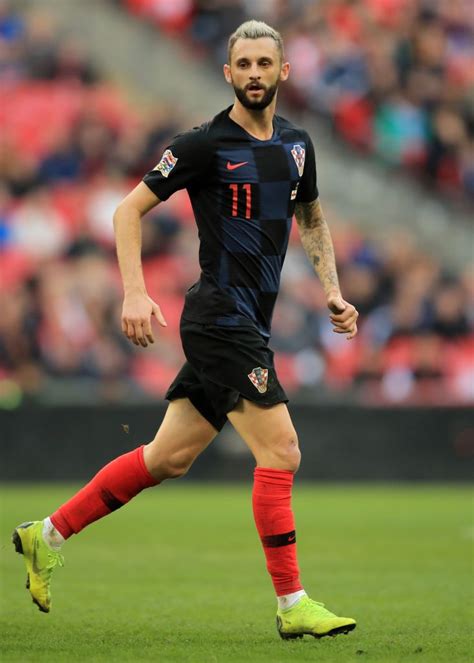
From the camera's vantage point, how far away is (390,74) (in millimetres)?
18516

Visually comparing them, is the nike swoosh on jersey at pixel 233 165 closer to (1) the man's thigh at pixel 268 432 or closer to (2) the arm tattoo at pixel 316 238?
(2) the arm tattoo at pixel 316 238

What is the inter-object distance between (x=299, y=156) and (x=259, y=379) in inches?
39.4

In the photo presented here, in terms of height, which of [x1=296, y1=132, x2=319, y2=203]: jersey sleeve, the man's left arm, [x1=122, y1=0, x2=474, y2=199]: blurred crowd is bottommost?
the man's left arm

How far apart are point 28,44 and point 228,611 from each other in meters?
13.2

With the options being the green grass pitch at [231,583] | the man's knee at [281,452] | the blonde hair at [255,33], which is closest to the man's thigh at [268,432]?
the man's knee at [281,452]

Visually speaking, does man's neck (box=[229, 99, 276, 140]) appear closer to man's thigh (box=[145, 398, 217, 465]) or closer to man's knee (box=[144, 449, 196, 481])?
man's thigh (box=[145, 398, 217, 465])

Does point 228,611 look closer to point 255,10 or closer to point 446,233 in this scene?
point 446,233

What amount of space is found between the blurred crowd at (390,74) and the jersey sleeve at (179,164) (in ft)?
40.6

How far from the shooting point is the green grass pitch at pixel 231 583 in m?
6.10

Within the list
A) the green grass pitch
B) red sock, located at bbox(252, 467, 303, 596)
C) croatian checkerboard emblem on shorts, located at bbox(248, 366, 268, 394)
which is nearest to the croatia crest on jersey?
croatian checkerboard emblem on shorts, located at bbox(248, 366, 268, 394)

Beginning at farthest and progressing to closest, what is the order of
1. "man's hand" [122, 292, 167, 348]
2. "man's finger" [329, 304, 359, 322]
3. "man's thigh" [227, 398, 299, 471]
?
1. "man's finger" [329, 304, 359, 322]
2. "man's thigh" [227, 398, 299, 471]
3. "man's hand" [122, 292, 167, 348]

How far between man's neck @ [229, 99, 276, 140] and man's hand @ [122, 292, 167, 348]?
894 millimetres

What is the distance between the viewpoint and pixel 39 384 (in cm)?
1583

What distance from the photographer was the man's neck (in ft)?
21.0
